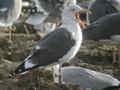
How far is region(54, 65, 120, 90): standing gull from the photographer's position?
3.59 m

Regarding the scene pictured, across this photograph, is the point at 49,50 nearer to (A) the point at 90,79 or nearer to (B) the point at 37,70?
(A) the point at 90,79

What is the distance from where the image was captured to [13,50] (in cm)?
581

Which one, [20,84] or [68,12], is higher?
[68,12]

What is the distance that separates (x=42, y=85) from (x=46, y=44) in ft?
1.80

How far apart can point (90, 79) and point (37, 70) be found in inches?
33.6

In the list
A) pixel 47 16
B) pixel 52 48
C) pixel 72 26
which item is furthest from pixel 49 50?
pixel 47 16

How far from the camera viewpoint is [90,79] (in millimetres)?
3650

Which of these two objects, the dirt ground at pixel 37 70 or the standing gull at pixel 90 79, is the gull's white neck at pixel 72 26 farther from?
the dirt ground at pixel 37 70

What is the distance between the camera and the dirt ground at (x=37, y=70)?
3850 mm

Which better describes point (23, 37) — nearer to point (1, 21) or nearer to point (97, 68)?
point (1, 21)

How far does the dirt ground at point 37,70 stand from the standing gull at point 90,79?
0.08m

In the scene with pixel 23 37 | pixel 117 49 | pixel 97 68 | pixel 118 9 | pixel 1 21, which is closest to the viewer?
pixel 97 68

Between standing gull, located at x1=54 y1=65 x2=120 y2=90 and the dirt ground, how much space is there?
0.28ft

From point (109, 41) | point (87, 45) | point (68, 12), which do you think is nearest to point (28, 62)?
point (68, 12)
